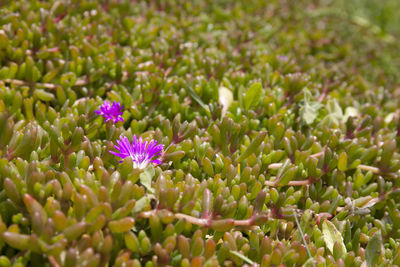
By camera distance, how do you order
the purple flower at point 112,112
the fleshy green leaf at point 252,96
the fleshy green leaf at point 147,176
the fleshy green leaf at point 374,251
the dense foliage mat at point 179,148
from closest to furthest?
the dense foliage mat at point 179,148 → the fleshy green leaf at point 147,176 → the fleshy green leaf at point 374,251 → the purple flower at point 112,112 → the fleshy green leaf at point 252,96

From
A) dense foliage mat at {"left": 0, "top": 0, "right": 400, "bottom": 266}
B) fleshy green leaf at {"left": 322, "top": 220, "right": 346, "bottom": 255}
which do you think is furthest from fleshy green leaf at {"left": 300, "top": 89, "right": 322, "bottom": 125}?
fleshy green leaf at {"left": 322, "top": 220, "right": 346, "bottom": 255}

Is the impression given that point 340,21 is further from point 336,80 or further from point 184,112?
point 184,112

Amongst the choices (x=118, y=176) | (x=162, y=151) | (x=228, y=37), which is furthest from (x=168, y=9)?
(x=118, y=176)

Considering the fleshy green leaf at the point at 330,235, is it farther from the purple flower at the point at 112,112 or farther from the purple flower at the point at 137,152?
the purple flower at the point at 112,112

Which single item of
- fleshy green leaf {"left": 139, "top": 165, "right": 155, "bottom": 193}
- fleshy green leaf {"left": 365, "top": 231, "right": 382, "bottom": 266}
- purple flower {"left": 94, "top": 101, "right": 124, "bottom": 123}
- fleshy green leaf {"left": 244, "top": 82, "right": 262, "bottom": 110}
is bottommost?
fleshy green leaf {"left": 365, "top": 231, "right": 382, "bottom": 266}

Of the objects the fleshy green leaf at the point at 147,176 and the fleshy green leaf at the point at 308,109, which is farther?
the fleshy green leaf at the point at 308,109

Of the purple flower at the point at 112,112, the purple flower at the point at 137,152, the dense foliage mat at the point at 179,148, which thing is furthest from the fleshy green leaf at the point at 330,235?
the purple flower at the point at 112,112

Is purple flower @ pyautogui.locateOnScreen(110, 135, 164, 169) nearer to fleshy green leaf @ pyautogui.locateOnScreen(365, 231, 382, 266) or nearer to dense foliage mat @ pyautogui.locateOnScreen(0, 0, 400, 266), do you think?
dense foliage mat @ pyautogui.locateOnScreen(0, 0, 400, 266)

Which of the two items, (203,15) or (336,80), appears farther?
(203,15)
